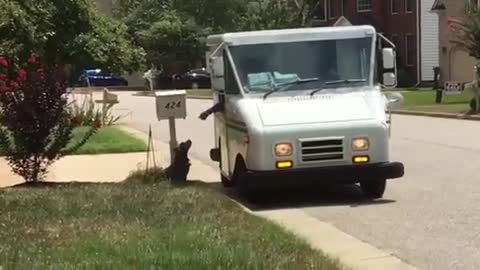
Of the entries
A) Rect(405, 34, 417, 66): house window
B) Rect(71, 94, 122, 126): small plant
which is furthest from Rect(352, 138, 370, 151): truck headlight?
Rect(405, 34, 417, 66): house window

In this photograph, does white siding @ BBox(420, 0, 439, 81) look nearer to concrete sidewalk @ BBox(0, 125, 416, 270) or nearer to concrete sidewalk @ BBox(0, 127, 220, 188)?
concrete sidewalk @ BBox(0, 125, 416, 270)

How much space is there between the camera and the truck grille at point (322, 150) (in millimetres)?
11297

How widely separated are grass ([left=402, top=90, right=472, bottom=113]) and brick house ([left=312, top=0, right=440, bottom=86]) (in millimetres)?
12595

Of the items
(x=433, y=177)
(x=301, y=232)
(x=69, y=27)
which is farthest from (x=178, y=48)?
(x=301, y=232)

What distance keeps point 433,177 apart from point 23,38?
1315 cm

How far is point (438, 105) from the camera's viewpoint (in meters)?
34.3

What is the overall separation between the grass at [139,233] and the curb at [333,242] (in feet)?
0.88

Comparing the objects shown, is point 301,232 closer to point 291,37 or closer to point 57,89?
point 291,37

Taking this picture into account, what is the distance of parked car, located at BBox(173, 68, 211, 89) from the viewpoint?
65.8 meters

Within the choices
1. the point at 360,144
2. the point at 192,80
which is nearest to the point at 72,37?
the point at 360,144

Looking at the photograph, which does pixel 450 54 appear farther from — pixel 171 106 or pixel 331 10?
pixel 171 106

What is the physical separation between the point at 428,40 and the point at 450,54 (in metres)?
4.65

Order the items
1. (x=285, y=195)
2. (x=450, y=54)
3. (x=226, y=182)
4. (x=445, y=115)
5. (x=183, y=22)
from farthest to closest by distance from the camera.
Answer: (x=183, y=22) < (x=450, y=54) < (x=445, y=115) < (x=226, y=182) < (x=285, y=195)

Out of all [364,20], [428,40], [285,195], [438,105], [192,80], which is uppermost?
[285,195]
